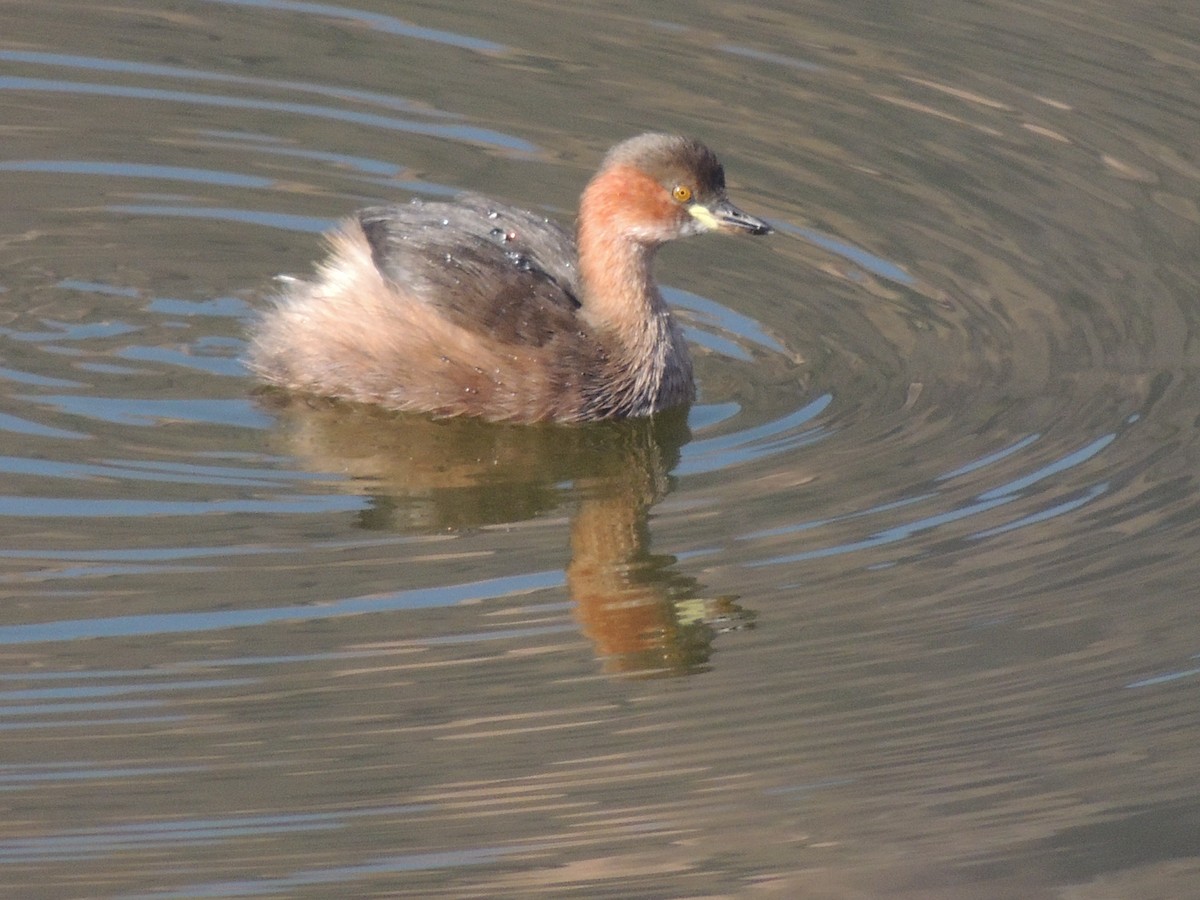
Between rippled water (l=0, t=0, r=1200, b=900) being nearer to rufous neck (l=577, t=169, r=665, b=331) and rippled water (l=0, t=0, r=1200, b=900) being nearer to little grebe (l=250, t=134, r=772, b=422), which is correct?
little grebe (l=250, t=134, r=772, b=422)

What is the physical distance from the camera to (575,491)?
7.40 metres

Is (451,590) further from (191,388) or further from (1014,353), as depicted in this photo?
(1014,353)

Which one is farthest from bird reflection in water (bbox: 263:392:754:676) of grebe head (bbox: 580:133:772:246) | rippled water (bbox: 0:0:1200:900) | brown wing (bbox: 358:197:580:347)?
grebe head (bbox: 580:133:772:246)

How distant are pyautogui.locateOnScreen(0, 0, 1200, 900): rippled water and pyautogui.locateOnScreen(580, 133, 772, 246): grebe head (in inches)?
22.9

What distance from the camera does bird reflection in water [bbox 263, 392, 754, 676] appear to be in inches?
247

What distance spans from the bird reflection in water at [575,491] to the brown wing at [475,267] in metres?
0.37

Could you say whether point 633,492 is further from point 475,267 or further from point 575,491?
point 475,267

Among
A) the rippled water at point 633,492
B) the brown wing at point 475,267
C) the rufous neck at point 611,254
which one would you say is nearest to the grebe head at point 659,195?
the rufous neck at point 611,254

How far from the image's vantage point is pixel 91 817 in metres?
5.17

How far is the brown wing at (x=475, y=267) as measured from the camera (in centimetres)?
786

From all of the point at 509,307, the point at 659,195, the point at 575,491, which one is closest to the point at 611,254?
the point at 659,195

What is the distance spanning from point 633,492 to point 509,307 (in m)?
0.92

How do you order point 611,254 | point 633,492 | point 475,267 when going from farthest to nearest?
point 611,254 < point 475,267 < point 633,492

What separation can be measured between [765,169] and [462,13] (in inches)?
87.8
